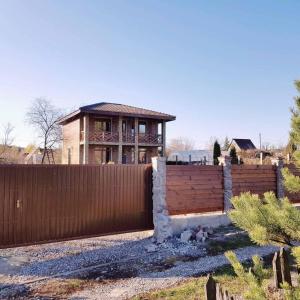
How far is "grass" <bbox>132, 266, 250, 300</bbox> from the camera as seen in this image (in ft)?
15.3

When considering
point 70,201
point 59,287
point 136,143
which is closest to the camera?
point 59,287

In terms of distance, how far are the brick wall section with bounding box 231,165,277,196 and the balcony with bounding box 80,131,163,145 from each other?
56.4 ft

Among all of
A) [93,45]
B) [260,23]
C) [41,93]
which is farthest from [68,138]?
[260,23]

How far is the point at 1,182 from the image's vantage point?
6.52 m

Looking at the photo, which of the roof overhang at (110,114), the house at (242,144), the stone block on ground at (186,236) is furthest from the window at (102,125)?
the house at (242,144)

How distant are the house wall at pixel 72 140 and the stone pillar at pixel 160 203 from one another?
19.9m

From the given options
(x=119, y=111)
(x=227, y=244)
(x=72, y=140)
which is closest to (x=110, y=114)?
(x=119, y=111)

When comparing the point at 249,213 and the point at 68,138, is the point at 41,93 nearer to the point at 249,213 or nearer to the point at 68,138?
the point at 68,138

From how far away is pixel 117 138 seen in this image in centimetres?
2672

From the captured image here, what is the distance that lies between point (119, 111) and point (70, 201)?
1903 centimetres

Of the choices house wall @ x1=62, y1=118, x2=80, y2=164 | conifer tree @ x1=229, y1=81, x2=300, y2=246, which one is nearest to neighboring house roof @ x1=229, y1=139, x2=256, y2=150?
house wall @ x1=62, y1=118, x2=80, y2=164

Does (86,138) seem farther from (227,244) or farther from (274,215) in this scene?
(274,215)

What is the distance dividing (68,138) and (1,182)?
2451cm

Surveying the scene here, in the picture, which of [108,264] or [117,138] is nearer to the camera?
[108,264]
